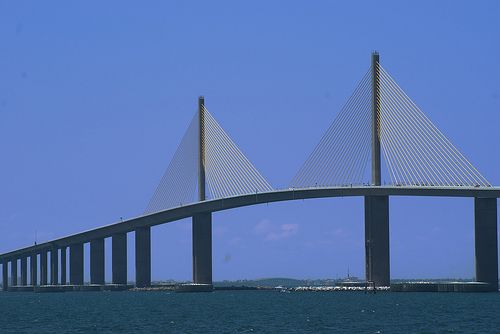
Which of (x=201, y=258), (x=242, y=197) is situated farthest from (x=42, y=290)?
(x=242, y=197)

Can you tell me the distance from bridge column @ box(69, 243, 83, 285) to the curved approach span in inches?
58.8

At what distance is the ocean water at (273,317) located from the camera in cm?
5716

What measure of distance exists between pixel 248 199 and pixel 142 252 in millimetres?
23917

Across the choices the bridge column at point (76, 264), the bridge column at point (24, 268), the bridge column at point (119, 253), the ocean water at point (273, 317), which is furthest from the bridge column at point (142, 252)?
the ocean water at point (273, 317)

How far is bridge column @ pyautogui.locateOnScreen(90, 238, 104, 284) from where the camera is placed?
13475cm

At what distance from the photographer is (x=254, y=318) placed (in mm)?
65750

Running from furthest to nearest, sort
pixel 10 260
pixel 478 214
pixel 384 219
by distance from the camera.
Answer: pixel 10 260 < pixel 384 219 < pixel 478 214

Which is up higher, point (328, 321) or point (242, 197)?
point (242, 197)

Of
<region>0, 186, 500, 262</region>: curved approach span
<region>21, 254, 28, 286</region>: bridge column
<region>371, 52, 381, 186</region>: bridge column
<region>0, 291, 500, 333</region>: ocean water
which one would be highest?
<region>371, 52, 381, 186</region>: bridge column

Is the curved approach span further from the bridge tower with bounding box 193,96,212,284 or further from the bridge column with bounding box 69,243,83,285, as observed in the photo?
the bridge tower with bounding box 193,96,212,284

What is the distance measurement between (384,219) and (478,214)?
37.9ft

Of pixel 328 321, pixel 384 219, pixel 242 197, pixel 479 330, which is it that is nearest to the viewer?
pixel 479 330

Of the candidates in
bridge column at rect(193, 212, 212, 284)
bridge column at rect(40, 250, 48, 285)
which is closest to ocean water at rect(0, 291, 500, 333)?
bridge column at rect(193, 212, 212, 284)

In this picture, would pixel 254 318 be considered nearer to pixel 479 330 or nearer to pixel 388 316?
pixel 388 316
